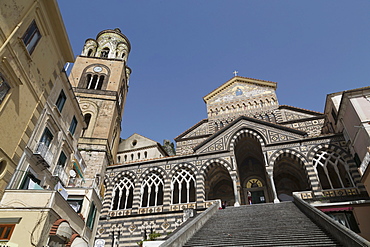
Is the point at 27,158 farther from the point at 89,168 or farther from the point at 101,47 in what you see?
the point at 101,47

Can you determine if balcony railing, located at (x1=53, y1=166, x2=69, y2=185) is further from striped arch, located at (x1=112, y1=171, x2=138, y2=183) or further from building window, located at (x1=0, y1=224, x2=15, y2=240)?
striped arch, located at (x1=112, y1=171, x2=138, y2=183)

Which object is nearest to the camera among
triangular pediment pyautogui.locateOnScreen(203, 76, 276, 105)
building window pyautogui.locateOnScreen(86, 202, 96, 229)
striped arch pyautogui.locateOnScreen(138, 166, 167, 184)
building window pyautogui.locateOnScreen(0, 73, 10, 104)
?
building window pyautogui.locateOnScreen(0, 73, 10, 104)

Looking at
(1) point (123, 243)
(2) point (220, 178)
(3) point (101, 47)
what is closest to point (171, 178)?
(2) point (220, 178)

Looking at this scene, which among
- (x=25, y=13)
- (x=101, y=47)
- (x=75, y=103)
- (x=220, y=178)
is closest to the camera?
(x=25, y=13)

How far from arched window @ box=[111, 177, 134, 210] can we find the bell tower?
170 cm

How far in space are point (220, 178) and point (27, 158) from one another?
15.5 meters

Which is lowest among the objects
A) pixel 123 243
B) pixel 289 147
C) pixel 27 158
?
pixel 123 243

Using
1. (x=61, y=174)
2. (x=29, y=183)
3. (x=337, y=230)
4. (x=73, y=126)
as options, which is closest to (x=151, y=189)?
(x=73, y=126)

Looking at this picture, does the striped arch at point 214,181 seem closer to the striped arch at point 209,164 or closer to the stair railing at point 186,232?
the striped arch at point 209,164

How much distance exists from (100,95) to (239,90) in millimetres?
16389

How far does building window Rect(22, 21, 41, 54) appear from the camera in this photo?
34.3 feet

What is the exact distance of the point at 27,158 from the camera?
10734mm

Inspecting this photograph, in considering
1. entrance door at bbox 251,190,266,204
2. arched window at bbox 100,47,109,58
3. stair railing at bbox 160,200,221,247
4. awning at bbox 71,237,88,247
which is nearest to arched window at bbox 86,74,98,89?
arched window at bbox 100,47,109,58

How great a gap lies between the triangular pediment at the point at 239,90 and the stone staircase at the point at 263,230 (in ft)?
57.2
